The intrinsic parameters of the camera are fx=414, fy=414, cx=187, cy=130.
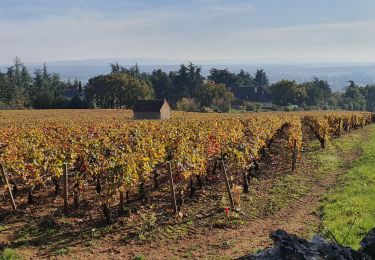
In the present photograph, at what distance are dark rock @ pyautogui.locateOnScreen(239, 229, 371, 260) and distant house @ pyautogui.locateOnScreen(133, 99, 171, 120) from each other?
64.5 m

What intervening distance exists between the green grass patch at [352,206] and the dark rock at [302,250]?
3.49 meters

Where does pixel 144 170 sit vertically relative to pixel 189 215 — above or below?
above

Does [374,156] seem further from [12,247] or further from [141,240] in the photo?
[12,247]

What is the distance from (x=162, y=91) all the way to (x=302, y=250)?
5256 inches

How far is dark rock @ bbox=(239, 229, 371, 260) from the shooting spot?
19.4 feet

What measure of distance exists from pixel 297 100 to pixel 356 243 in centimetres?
13127

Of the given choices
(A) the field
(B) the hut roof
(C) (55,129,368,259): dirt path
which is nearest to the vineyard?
(A) the field

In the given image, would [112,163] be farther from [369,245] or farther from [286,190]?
[286,190]

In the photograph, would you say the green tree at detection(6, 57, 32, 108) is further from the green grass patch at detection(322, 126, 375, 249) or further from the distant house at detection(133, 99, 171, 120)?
the green grass patch at detection(322, 126, 375, 249)

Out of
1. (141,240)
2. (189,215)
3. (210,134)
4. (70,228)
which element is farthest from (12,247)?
(210,134)

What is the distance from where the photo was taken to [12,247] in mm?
12188

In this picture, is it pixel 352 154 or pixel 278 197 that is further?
pixel 352 154

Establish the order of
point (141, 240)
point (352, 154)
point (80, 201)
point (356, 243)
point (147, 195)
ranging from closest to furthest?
1. point (356, 243)
2. point (141, 240)
3. point (80, 201)
4. point (147, 195)
5. point (352, 154)

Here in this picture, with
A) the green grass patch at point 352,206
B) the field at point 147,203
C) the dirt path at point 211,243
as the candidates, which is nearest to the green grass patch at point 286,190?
the field at point 147,203
